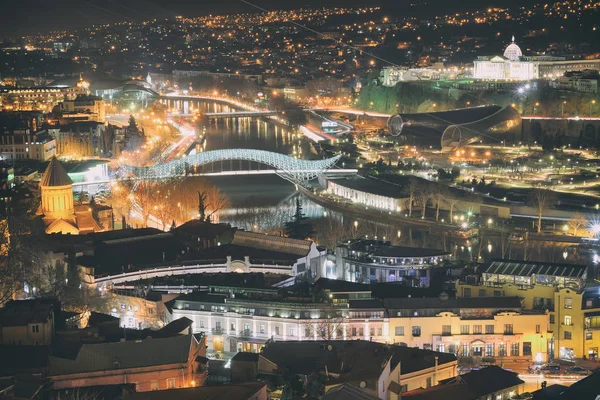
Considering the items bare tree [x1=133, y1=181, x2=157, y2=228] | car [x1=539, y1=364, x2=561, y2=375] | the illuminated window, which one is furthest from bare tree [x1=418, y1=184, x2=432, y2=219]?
car [x1=539, y1=364, x2=561, y2=375]

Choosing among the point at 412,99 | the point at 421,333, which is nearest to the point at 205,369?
the point at 421,333

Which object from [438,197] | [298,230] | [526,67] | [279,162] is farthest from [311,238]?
[526,67]

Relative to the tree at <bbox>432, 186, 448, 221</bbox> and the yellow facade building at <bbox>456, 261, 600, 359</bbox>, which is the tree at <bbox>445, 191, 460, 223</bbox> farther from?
the yellow facade building at <bbox>456, 261, 600, 359</bbox>

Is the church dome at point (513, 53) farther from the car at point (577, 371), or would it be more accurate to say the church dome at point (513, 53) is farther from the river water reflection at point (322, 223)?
the car at point (577, 371)

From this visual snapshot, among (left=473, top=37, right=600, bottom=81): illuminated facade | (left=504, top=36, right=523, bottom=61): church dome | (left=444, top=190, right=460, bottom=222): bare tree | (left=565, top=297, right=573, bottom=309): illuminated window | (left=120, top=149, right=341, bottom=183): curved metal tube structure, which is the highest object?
(left=504, top=36, right=523, bottom=61): church dome

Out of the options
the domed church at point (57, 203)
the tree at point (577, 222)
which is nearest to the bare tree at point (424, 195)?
the tree at point (577, 222)
